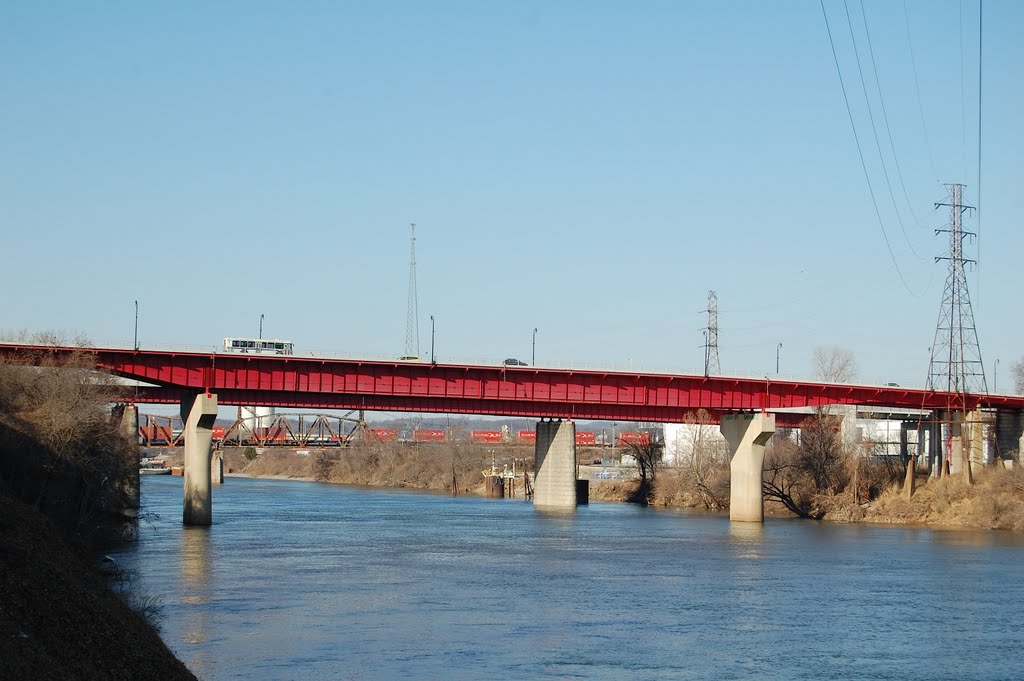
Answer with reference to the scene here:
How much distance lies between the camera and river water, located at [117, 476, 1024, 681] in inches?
1511

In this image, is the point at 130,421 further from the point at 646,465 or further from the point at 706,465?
the point at 646,465

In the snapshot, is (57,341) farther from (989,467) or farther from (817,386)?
(989,467)

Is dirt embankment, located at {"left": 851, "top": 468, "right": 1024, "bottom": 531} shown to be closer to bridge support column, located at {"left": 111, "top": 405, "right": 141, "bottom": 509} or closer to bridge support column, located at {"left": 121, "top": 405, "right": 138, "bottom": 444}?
bridge support column, located at {"left": 111, "top": 405, "right": 141, "bottom": 509}

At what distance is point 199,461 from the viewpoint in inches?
3674

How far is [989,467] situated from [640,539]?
41099 mm

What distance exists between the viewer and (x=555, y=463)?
12788 cm

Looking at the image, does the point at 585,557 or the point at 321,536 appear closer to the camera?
the point at 585,557

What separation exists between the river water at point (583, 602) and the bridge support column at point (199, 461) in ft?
10.2

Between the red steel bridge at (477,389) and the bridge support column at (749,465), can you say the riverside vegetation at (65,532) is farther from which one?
the bridge support column at (749,465)

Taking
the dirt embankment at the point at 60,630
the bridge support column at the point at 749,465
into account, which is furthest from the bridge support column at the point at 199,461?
the dirt embankment at the point at 60,630

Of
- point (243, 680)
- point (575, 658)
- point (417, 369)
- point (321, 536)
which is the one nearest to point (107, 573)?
point (243, 680)

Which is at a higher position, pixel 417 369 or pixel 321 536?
pixel 417 369

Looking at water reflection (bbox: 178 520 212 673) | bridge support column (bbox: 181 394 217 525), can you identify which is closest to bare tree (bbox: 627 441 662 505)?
bridge support column (bbox: 181 394 217 525)

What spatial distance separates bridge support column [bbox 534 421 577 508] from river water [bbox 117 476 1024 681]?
3258cm
